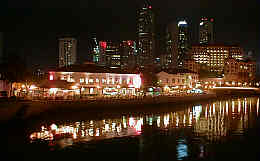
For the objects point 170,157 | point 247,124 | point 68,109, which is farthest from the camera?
point 68,109

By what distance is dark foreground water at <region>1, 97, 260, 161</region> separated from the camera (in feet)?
68.6

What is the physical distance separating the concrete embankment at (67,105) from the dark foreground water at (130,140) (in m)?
1.53

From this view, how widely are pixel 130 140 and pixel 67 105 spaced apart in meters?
17.5

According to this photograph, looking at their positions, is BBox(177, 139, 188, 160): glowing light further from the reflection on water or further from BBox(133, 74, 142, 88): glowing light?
BBox(133, 74, 142, 88): glowing light

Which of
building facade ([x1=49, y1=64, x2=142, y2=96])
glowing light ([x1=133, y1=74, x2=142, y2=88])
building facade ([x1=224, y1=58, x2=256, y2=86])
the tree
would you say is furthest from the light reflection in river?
building facade ([x1=224, y1=58, x2=256, y2=86])

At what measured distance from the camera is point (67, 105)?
40.7m

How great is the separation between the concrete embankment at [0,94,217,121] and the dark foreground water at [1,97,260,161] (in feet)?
5.02

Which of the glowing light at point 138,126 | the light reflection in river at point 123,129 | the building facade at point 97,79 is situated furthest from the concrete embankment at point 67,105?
the glowing light at point 138,126

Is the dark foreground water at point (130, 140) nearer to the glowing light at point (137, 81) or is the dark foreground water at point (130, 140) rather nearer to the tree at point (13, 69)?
the tree at point (13, 69)

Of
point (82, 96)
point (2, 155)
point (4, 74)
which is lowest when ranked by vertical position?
point (2, 155)

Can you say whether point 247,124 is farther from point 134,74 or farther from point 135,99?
point 134,74

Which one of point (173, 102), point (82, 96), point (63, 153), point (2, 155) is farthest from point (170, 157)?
point (173, 102)

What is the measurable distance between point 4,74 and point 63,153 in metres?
27.7

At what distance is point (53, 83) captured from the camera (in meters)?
43.8
